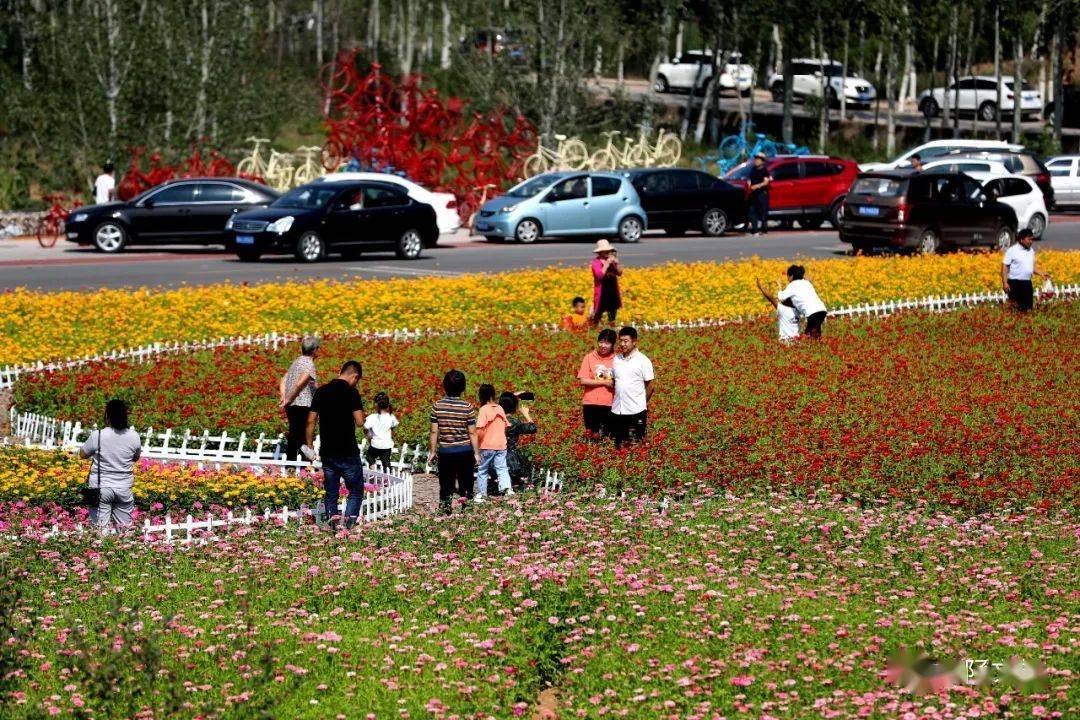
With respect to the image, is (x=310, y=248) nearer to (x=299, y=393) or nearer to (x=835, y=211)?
(x=835, y=211)

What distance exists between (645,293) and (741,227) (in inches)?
640

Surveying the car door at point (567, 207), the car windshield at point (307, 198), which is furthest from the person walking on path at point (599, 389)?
the car door at point (567, 207)

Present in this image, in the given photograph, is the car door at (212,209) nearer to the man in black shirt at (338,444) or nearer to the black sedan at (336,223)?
the black sedan at (336,223)

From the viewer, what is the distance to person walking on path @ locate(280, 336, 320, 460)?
1561cm

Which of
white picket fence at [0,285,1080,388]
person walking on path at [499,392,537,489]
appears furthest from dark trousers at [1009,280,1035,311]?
person walking on path at [499,392,537,489]

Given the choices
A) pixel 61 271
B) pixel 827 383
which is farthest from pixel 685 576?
pixel 61 271

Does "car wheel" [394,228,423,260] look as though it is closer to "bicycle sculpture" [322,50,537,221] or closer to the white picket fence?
"bicycle sculpture" [322,50,537,221]

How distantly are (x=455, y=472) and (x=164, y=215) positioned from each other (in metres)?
20.4

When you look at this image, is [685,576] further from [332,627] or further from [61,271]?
[61,271]

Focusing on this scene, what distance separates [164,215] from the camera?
3347cm

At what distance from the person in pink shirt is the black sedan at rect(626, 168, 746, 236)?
76.4 feet

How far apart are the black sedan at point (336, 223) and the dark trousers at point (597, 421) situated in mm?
16084

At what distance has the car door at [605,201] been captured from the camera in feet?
119

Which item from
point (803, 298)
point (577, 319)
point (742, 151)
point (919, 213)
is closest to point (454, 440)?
point (803, 298)
